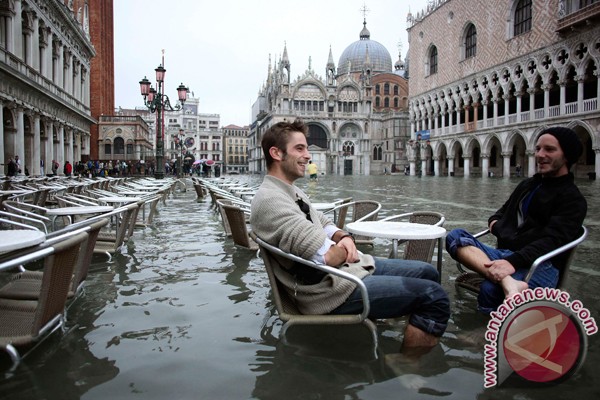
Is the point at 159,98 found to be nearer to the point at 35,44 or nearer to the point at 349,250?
the point at 35,44

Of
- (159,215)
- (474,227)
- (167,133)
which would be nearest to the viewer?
(474,227)

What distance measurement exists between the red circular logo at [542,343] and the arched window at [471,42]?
138ft

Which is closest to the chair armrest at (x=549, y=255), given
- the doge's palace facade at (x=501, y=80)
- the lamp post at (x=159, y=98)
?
the lamp post at (x=159, y=98)

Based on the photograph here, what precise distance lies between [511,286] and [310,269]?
1.25 metres

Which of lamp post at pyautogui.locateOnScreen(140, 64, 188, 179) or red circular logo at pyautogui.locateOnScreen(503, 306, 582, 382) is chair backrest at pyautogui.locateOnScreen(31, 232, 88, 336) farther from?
lamp post at pyautogui.locateOnScreen(140, 64, 188, 179)

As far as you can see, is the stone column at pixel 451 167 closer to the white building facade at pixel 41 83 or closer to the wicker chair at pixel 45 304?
the white building facade at pixel 41 83

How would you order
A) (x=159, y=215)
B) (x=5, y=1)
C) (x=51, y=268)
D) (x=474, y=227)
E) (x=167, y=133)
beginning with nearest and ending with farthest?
(x=51, y=268) < (x=474, y=227) < (x=159, y=215) < (x=5, y=1) < (x=167, y=133)

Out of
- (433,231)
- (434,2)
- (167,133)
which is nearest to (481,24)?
Answer: (434,2)

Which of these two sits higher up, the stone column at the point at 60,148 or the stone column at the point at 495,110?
the stone column at the point at 495,110

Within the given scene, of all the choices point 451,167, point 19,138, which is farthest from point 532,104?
point 19,138

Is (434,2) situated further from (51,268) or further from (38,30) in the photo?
(51,268)

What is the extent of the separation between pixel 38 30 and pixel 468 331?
27.1 metres

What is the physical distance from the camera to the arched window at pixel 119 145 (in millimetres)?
45500

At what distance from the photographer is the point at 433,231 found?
399 centimetres
